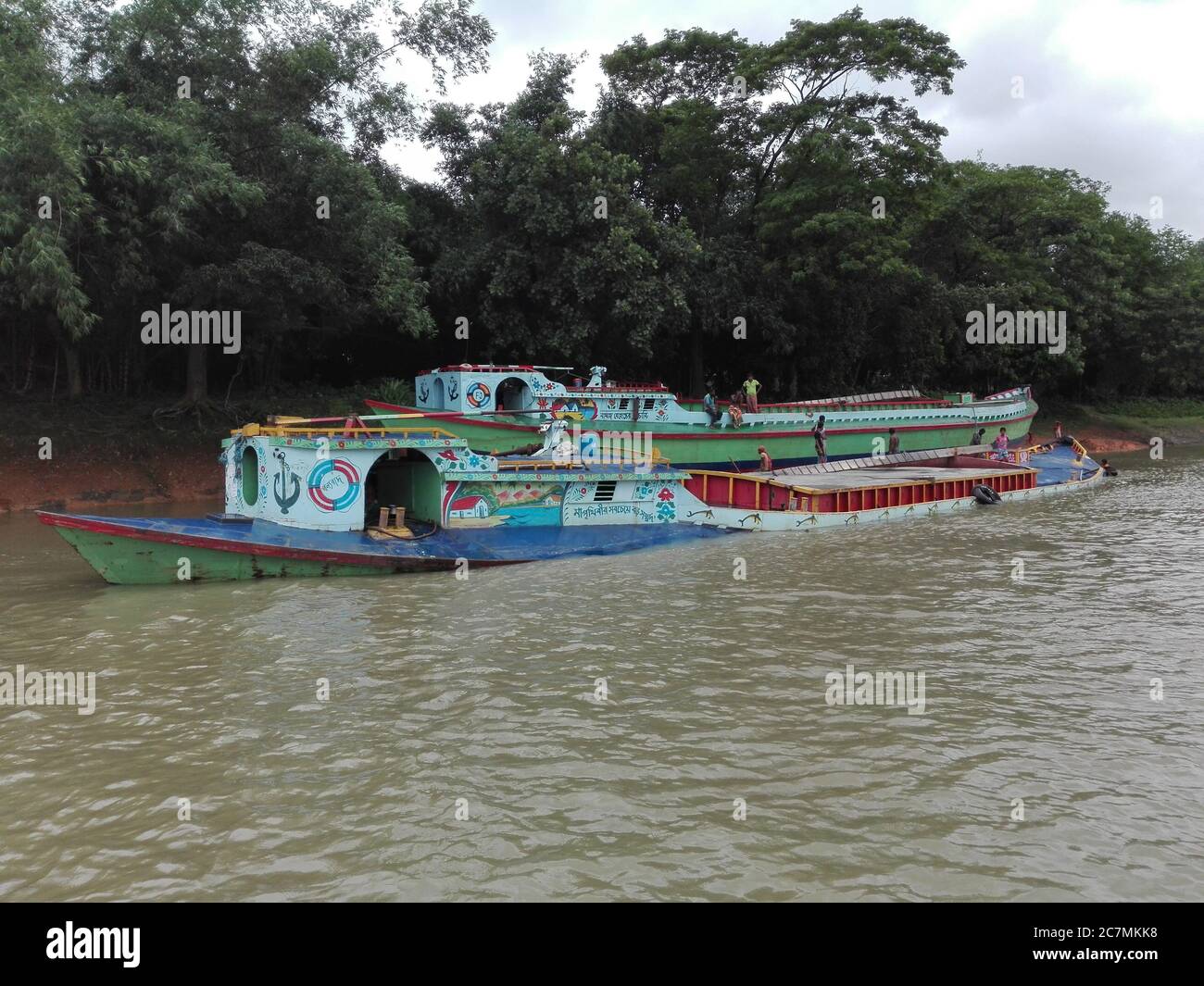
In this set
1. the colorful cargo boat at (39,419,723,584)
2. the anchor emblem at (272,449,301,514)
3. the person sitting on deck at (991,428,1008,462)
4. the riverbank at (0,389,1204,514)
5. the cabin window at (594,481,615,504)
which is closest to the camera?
the colorful cargo boat at (39,419,723,584)

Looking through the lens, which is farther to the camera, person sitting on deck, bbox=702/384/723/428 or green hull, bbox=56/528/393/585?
person sitting on deck, bbox=702/384/723/428

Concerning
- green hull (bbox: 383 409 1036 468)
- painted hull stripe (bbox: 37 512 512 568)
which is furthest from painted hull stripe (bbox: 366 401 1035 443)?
painted hull stripe (bbox: 37 512 512 568)

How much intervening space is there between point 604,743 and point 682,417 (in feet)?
65.5

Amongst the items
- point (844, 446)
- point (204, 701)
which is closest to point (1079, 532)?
point (844, 446)

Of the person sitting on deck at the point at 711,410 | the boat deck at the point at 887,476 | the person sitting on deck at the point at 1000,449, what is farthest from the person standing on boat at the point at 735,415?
the person sitting on deck at the point at 1000,449

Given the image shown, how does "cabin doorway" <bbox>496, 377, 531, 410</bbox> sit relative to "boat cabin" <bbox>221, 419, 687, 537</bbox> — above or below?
above

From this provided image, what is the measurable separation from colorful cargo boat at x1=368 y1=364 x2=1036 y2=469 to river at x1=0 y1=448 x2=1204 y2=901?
7451 millimetres

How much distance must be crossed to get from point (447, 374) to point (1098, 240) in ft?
118

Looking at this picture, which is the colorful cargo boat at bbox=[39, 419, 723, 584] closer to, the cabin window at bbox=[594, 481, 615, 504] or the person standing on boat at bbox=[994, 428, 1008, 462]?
the cabin window at bbox=[594, 481, 615, 504]

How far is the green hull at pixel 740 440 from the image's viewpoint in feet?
77.3

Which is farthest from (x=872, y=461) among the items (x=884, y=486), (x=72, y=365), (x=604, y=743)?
(x=72, y=365)

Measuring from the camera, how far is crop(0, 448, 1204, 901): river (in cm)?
586

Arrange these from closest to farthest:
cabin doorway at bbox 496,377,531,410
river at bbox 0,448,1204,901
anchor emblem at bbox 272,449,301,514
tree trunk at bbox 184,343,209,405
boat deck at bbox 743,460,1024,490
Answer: river at bbox 0,448,1204,901
anchor emblem at bbox 272,449,301,514
boat deck at bbox 743,460,1024,490
cabin doorway at bbox 496,377,531,410
tree trunk at bbox 184,343,209,405

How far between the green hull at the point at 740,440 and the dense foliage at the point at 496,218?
13.8 feet
